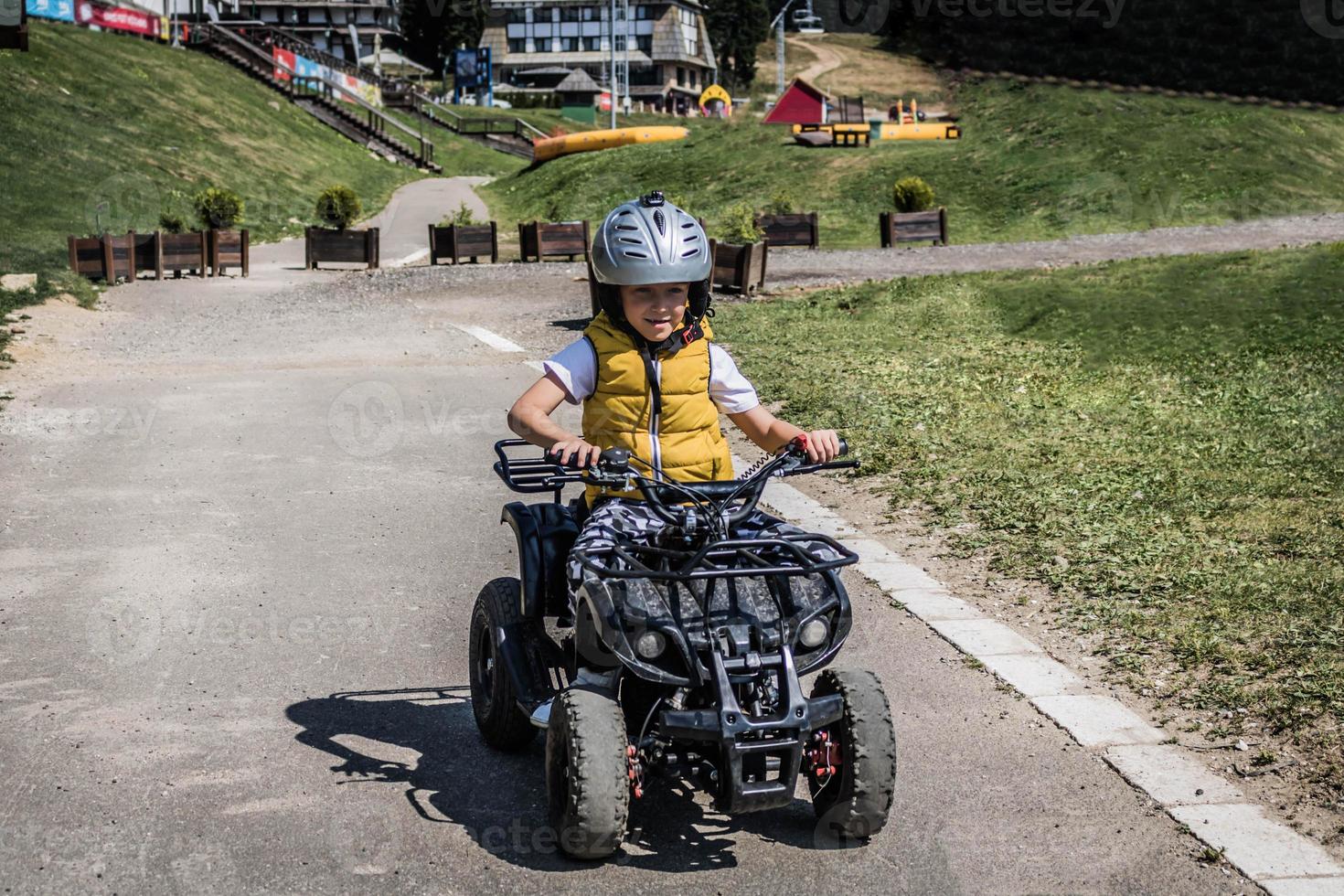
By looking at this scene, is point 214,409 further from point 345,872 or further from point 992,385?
point 345,872

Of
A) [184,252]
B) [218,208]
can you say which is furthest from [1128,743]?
[218,208]

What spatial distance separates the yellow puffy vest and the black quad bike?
0.31m

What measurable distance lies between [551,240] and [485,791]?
82.6 ft

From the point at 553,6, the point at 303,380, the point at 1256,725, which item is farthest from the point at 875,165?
the point at 553,6

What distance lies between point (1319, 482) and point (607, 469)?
7132mm

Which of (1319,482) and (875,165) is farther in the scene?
(875,165)

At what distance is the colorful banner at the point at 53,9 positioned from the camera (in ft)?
189

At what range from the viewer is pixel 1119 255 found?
26078 millimetres

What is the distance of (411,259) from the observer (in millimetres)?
32688

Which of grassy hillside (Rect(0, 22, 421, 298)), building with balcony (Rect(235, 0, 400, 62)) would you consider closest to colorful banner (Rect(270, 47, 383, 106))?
grassy hillside (Rect(0, 22, 421, 298))

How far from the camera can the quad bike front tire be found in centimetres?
471

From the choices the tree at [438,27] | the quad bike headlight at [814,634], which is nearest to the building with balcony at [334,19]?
the tree at [438,27]

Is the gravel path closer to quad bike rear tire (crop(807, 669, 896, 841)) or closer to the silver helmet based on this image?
the silver helmet

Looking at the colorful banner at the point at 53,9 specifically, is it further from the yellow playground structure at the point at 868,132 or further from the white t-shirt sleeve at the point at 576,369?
the white t-shirt sleeve at the point at 576,369
